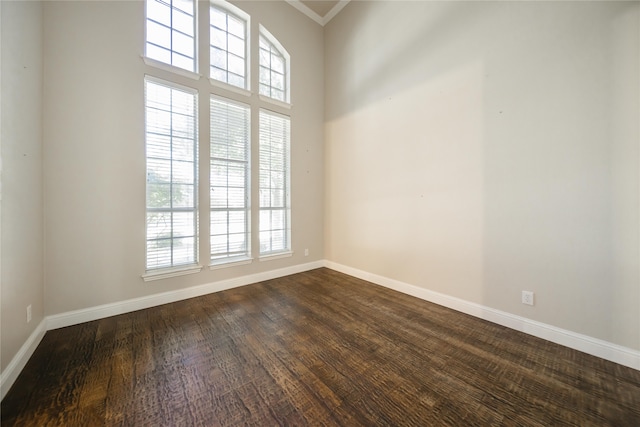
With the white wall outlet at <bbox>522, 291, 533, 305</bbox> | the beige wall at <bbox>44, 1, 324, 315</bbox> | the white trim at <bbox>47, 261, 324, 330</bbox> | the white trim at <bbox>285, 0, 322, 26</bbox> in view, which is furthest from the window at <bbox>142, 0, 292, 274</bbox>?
the white wall outlet at <bbox>522, 291, 533, 305</bbox>

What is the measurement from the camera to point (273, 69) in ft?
12.3

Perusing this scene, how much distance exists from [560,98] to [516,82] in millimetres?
389

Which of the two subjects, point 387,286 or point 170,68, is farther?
point 387,286

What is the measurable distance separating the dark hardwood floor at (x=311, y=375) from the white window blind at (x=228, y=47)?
315 cm

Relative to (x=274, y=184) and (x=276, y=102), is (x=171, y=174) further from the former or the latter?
(x=276, y=102)

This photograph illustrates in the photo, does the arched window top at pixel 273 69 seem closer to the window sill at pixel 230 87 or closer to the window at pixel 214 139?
the window at pixel 214 139

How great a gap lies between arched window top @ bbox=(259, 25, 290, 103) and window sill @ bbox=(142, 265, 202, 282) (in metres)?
2.76

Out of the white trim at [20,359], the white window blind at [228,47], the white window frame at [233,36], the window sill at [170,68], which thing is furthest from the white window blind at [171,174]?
the white trim at [20,359]

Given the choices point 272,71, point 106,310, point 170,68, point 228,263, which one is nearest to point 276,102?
point 272,71

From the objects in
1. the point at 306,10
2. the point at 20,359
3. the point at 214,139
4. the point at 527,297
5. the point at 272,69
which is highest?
the point at 306,10

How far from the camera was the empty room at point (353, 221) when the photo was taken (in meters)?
1.50

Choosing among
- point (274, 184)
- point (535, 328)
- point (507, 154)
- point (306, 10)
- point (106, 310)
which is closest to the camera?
point (535, 328)

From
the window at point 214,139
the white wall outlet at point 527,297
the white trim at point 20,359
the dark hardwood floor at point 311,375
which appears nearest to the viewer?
the dark hardwood floor at point 311,375

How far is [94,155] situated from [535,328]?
15.1 ft
